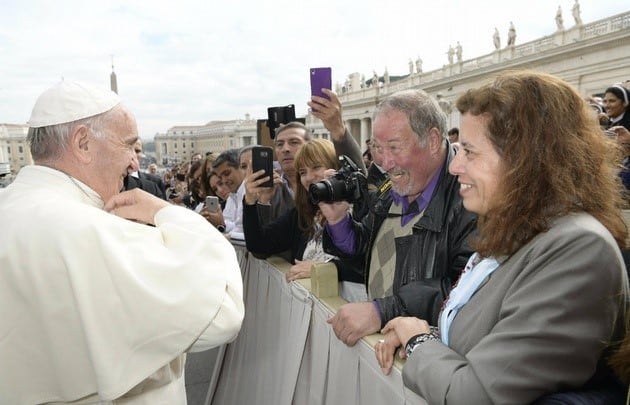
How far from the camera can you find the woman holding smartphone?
2686 mm

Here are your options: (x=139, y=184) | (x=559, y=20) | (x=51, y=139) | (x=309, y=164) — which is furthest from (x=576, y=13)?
(x=51, y=139)

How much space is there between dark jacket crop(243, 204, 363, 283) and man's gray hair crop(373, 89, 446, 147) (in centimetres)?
95

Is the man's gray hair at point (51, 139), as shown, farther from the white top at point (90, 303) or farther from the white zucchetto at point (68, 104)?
the white top at point (90, 303)

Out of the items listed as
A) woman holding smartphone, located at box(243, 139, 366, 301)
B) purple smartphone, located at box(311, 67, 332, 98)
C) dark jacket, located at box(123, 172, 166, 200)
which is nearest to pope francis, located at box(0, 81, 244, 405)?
woman holding smartphone, located at box(243, 139, 366, 301)

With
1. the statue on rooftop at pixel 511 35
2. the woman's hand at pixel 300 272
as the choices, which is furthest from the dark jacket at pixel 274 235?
the statue on rooftop at pixel 511 35

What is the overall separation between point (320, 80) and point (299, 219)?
85cm

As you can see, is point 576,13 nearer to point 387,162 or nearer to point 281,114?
point 281,114

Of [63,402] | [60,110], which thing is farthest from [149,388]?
[60,110]

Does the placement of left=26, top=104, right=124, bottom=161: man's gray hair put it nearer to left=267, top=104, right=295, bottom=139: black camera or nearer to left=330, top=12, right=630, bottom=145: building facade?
left=267, top=104, right=295, bottom=139: black camera

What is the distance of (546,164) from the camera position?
1116mm

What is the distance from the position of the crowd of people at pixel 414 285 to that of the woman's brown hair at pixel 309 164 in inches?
43.7

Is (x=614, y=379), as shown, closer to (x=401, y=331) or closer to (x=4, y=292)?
(x=401, y=331)

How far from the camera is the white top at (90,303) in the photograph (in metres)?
1.15

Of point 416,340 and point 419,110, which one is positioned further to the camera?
point 419,110
